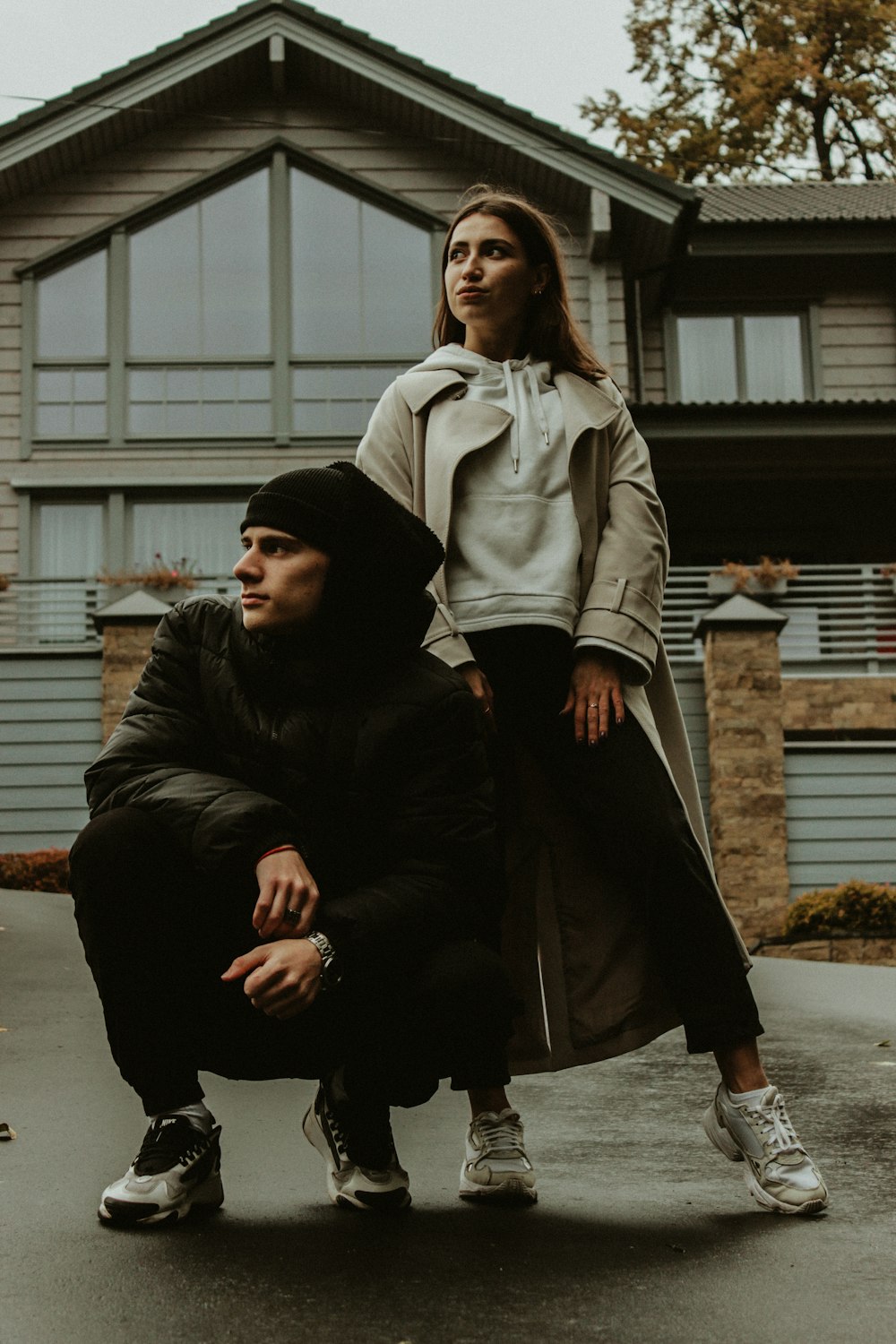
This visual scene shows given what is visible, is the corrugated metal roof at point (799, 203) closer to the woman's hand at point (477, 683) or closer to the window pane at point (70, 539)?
the window pane at point (70, 539)

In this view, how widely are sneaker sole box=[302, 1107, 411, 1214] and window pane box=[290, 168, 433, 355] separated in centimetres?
1567

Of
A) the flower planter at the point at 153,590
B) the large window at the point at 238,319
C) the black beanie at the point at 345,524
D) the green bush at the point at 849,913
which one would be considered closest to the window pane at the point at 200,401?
the large window at the point at 238,319

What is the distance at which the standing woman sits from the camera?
129 inches

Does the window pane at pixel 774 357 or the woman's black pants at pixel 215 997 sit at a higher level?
the window pane at pixel 774 357

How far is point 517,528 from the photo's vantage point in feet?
11.4

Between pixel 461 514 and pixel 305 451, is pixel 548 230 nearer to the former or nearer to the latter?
pixel 461 514

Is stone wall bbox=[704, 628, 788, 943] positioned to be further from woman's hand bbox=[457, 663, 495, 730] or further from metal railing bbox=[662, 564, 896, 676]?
woman's hand bbox=[457, 663, 495, 730]

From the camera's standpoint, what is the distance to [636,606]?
11.3 feet

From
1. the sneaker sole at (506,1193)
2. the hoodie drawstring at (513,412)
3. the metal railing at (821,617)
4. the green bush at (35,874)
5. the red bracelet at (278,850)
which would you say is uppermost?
the metal railing at (821,617)

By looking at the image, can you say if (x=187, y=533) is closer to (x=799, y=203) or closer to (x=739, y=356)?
(x=739, y=356)

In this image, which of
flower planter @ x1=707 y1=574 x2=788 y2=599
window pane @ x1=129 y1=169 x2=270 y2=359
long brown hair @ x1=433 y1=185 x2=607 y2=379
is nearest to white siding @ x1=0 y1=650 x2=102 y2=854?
window pane @ x1=129 y1=169 x2=270 y2=359

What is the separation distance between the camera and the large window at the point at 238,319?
1797 centimetres

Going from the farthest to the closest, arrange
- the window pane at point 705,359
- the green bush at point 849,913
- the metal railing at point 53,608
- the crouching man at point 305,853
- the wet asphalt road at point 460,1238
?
the window pane at point 705,359, the metal railing at point 53,608, the green bush at point 849,913, the crouching man at point 305,853, the wet asphalt road at point 460,1238

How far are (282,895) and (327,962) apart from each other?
0.14 metres
